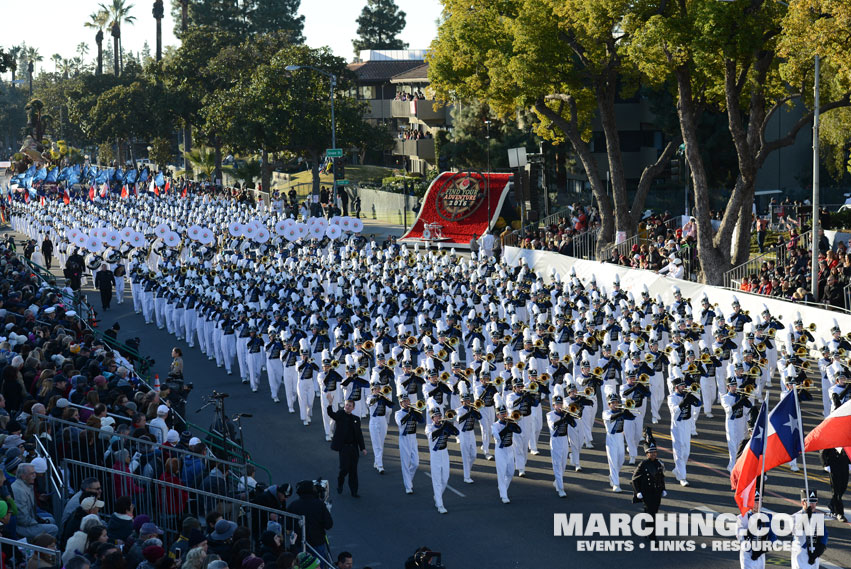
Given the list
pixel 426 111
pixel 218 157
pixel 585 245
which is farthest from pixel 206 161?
pixel 585 245

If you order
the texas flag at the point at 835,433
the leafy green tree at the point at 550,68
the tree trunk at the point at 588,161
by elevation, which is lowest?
the texas flag at the point at 835,433

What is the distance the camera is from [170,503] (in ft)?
38.0

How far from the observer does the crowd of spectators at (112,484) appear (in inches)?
353

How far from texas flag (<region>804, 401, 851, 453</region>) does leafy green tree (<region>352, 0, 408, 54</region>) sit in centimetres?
8800

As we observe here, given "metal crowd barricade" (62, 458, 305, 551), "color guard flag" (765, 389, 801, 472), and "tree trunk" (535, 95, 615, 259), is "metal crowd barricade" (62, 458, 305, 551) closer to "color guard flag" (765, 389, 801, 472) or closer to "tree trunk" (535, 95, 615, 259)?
"color guard flag" (765, 389, 801, 472)

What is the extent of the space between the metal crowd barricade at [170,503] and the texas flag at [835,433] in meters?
6.03

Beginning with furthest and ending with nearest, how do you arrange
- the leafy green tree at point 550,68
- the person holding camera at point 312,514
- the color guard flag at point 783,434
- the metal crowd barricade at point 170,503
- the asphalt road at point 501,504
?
the leafy green tree at point 550,68
the asphalt road at point 501,504
the person holding camera at point 312,514
the color guard flag at point 783,434
the metal crowd barricade at point 170,503

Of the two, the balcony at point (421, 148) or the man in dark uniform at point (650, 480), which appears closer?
the man in dark uniform at point (650, 480)

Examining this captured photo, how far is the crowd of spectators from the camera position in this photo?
29.4 feet

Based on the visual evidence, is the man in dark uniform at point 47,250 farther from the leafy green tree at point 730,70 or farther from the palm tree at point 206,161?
the palm tree at point 206,161

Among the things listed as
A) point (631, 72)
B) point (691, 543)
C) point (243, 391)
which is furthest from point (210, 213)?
point (691, 543)

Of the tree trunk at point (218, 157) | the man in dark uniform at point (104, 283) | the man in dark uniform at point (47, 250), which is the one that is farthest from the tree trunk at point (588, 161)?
the tree trunk at point (218, 157)

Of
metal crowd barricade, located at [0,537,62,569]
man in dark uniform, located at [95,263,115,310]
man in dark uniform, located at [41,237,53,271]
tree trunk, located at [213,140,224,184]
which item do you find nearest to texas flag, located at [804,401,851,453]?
metal crowd barricade, located at [0,537,62,569]

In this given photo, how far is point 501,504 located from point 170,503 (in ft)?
17.5
